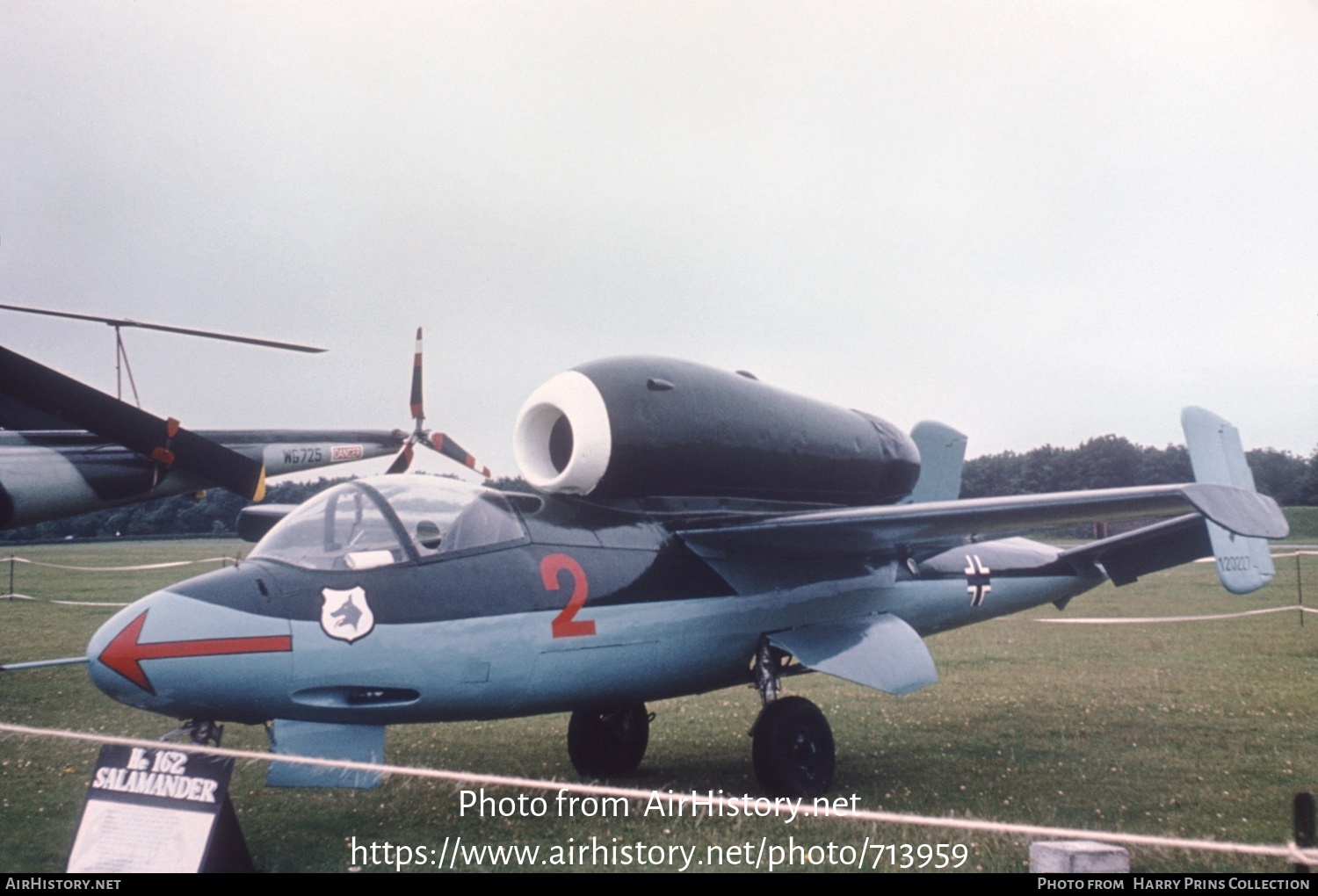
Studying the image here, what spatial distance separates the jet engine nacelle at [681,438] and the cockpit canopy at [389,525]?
0.65 m

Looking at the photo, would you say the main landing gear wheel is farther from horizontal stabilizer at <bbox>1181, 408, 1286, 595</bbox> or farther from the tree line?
the tree line

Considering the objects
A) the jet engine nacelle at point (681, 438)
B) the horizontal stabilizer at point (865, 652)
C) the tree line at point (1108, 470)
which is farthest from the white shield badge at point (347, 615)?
the tree line at point (1108, 470)

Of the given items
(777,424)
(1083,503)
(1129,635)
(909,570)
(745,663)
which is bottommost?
(1129,635)

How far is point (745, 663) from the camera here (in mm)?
6699

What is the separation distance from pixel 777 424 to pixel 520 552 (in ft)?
7.40

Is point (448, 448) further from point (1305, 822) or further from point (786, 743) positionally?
point (1305, 822)

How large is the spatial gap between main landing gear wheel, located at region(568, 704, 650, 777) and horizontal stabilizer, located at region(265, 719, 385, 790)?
2329 millimetres

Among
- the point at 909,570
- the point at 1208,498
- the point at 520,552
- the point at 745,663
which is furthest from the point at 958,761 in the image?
the point at 520,552

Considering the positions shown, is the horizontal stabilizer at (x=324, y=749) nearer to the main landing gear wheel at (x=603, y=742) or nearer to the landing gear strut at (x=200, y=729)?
the landing gear strut at (x=200, y=729)

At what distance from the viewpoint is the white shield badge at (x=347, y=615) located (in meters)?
4.92

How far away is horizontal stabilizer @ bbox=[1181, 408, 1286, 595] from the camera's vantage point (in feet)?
22.0

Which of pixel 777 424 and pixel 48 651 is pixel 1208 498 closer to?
pixel 777 424
